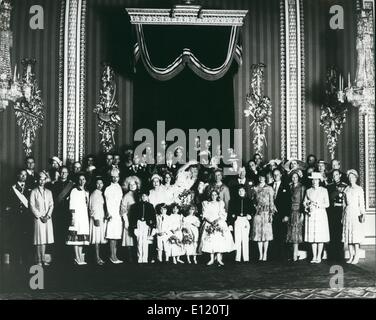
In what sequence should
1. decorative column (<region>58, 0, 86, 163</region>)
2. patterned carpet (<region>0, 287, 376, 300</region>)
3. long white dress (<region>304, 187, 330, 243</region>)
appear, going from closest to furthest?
1. patterned carpet (<region>0, 287, 376, 300</region>)
2. long white dress (<region>304, 187, 330, 243</region>)
3. decorative column (<region>58, 0, 86, 163</region>)

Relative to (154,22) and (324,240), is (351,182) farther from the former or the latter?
(154,22)

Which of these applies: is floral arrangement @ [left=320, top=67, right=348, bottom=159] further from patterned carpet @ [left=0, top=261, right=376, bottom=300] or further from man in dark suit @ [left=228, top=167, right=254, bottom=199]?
patterned carpet @ [left=0, top=261, right=376, bottom=300]

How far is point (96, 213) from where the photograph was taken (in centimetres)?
634

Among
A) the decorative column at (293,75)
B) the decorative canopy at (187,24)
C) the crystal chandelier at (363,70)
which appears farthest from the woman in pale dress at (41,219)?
the crystal chandelier at (363,70)

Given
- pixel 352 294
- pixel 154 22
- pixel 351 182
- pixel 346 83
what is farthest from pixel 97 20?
pixel 352 294

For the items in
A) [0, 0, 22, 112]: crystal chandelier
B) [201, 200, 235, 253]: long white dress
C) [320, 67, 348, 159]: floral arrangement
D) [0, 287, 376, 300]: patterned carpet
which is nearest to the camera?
[0, 287, 376, 300]: patterned carpet

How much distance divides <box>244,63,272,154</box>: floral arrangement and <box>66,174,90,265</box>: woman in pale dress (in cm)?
214

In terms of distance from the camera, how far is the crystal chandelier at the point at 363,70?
668 centimetres

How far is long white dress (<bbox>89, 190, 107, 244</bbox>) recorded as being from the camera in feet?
20.8

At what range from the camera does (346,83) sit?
6.73 metres

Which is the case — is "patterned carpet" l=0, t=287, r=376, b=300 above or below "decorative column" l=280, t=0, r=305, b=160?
below

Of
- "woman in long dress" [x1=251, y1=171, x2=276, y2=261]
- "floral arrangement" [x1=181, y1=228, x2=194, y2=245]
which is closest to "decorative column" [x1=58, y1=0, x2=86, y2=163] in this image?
"floral arrangement" [x1=181, y1=228, x2=194, y2=245]

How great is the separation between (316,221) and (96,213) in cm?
251

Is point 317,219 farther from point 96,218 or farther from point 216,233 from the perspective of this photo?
point 96,218
